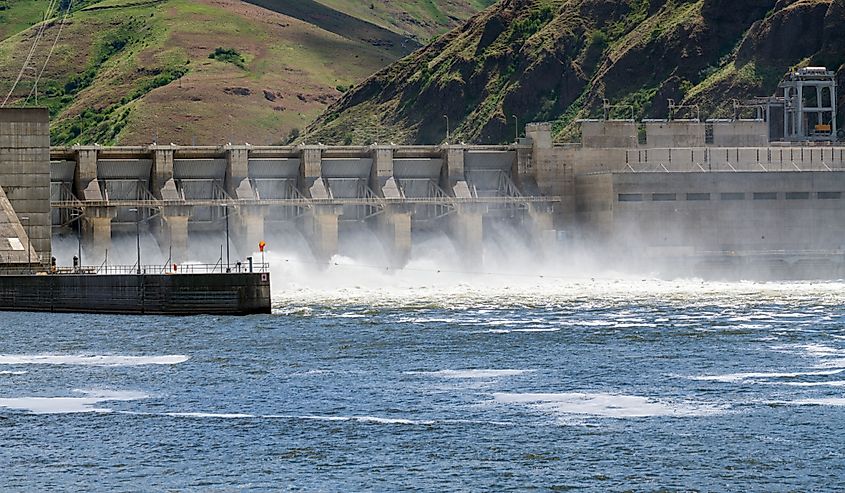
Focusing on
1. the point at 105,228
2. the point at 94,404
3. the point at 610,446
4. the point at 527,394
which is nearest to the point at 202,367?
the point at 94,404

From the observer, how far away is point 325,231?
137000 mm

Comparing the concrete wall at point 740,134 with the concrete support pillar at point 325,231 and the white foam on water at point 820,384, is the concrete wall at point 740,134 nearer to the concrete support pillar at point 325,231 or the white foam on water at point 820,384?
the concrete support pillar at point 325,231

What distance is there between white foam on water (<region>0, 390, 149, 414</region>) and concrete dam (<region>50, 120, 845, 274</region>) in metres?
67.9

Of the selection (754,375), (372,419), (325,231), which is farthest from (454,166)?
(372,419)

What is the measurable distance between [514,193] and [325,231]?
18164 millimetres

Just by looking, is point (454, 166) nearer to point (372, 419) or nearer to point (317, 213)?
point (317, 213)

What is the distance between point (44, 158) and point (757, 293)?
5061 centimetres

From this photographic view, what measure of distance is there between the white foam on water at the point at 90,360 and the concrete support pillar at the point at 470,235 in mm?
64511

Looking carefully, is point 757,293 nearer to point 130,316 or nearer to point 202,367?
point 130,316

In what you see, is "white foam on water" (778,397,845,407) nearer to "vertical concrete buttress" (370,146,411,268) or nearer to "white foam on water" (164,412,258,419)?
"white foam on water" (164,412,258,419)

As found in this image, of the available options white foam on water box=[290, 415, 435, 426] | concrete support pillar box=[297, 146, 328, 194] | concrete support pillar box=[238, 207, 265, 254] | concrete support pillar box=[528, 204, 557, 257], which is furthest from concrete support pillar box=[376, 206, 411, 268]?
white foam on water box=[290, 415, 435, 426]

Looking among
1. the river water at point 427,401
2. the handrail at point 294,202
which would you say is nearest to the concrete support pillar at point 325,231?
the handrail at point 294,202

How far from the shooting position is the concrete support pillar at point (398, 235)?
456ft

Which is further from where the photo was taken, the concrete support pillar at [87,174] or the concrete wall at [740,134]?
the concrete wall at [740,134]
